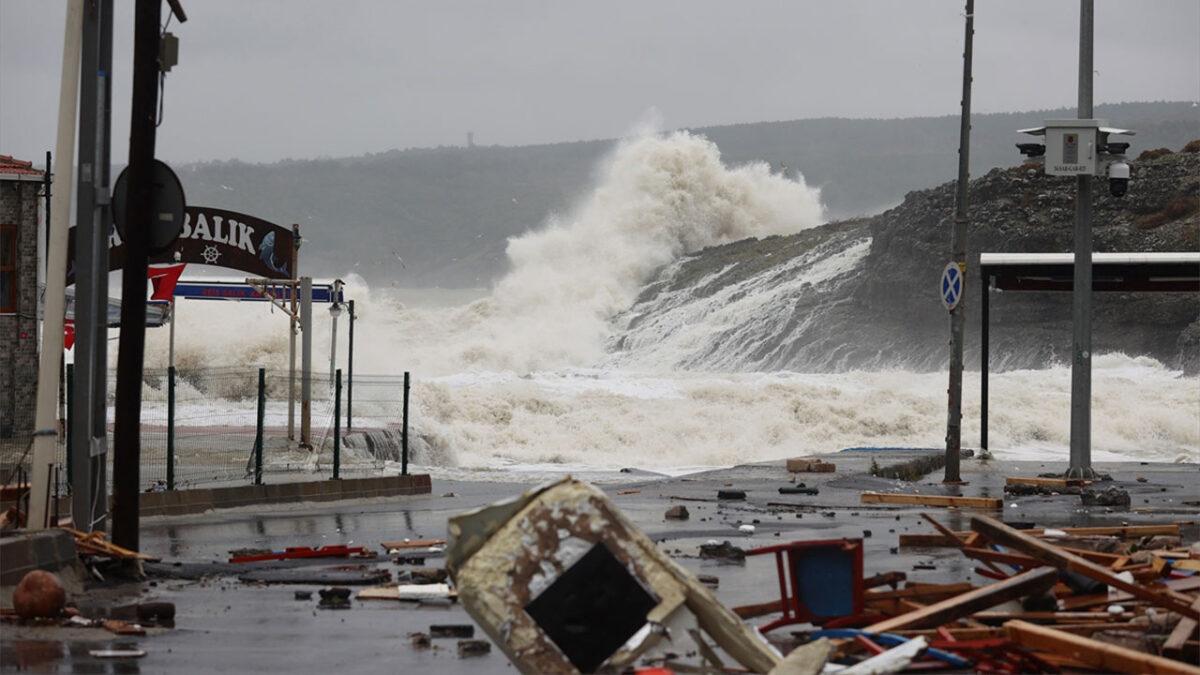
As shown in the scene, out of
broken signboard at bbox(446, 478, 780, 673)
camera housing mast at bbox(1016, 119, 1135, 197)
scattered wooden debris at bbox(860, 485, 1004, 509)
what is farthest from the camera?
camera housing mast at bbox(1016, 119, 1135, 197)

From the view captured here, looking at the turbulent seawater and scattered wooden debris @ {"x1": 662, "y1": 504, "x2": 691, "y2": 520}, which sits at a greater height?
the turbulent seawater

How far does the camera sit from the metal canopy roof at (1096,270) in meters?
31.5

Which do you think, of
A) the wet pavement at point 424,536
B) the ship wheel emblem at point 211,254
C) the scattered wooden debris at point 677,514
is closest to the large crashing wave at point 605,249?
the ship wheel emblem at point 211,254

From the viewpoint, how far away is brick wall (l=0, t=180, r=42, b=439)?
26.2 m

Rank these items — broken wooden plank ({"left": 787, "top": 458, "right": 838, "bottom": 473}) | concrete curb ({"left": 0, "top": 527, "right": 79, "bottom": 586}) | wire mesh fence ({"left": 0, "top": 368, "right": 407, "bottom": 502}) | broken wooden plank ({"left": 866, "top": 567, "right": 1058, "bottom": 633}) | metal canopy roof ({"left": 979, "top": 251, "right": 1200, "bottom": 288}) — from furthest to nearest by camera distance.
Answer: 1. metal canopy roof ({"left": 979, "top": 251, "right": 1200, "bottom": 288})
2. broken wooden plank ({"left": 787, "top": 458, "right": 838, "bottom": 473})
3. wire mesh fence ({"left": 0, "top": 368, "right": 407, "bottom": 502})
4. concrete curb ({"left": 0, "top": 527, "right": 79, "bottom": 586})
5. broken wooden plank ({"left": 866, "top": 567, "right": 1058, "bottom": 633})

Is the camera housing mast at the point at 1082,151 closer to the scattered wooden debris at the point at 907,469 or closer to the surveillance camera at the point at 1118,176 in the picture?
the surveillance camera at the point at 1118,176

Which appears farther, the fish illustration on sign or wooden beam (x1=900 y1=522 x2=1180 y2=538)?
the fish illustration on sign

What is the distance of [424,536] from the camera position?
16422mm

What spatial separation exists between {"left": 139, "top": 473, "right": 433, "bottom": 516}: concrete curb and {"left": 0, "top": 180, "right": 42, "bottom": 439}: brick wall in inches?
230

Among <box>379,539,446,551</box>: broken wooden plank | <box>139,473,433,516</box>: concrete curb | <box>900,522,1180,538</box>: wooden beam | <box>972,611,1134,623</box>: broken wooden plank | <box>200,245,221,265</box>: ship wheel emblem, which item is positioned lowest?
<box>139,473,433,516</box>: concrete curb

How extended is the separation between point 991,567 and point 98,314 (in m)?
6.55

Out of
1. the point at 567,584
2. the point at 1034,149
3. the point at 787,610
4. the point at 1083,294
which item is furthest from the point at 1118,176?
the point at 567,584

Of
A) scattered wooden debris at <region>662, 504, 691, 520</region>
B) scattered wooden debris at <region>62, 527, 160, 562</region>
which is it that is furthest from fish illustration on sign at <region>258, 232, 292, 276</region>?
scattered wooden debris at <region>62, 527, 160, 562</region>

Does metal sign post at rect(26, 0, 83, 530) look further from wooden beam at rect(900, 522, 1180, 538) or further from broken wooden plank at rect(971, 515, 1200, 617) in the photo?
wooden beam at rect(900, 522, 1180, 538)
